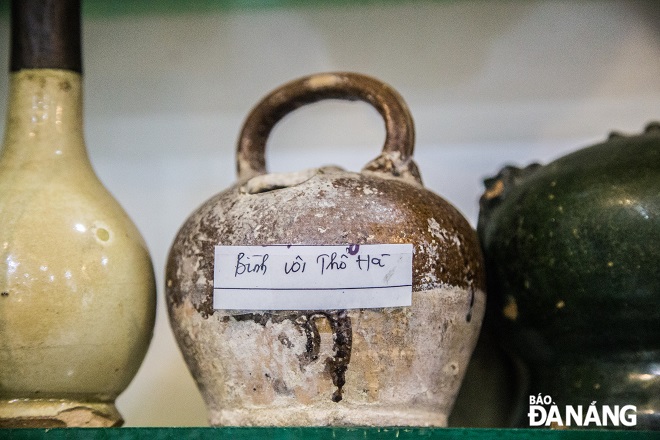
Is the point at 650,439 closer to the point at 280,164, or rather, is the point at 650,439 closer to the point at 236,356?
the point at 236,356

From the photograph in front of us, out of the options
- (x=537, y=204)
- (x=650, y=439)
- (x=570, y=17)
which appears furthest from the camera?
(x=570, y=17)

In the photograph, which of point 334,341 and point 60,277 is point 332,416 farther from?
point 60,277

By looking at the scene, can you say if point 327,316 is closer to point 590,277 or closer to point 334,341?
point 334,341

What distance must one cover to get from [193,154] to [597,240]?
0.43 m

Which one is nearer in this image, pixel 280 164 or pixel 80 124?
pixel 80 124

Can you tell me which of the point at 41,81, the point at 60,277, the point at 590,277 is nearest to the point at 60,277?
the point at 60,277

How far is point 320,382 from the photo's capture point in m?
0.54

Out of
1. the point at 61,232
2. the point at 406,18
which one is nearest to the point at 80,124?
the point at 61,232

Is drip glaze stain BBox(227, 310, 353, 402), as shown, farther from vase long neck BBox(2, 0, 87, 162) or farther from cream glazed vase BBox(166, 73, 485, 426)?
vase long neck BBox(2, 0, 87, 162)

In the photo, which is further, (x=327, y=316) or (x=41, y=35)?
(x=41, y=35)

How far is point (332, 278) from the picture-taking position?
21.2 inches

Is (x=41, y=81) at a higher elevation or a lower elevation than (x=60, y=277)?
higher

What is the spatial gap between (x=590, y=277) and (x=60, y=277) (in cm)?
36

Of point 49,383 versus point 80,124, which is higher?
point 80,124
